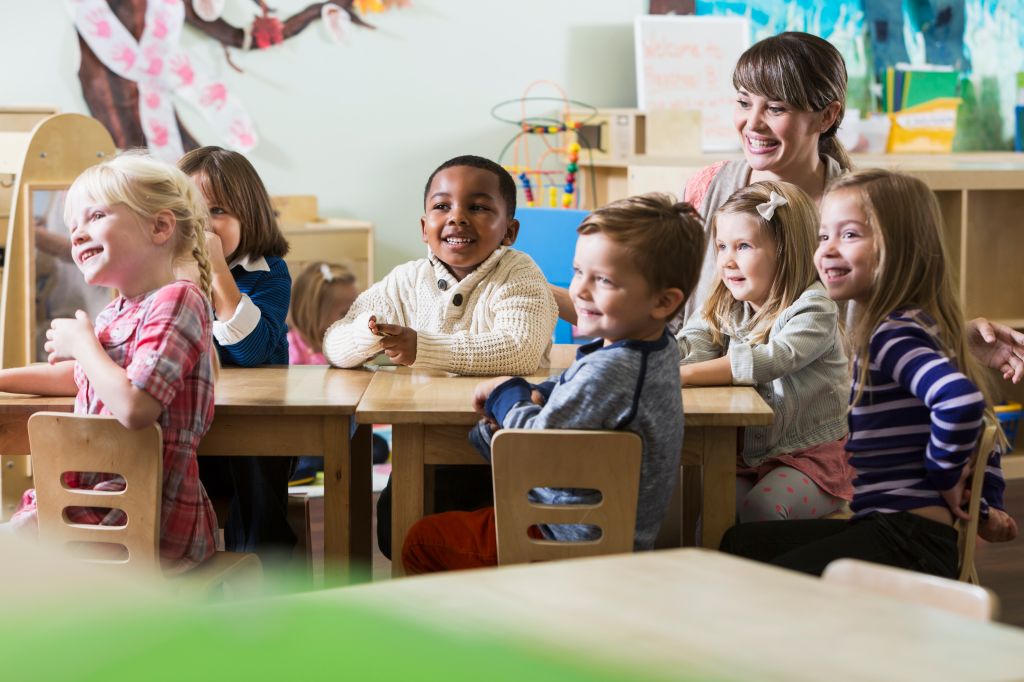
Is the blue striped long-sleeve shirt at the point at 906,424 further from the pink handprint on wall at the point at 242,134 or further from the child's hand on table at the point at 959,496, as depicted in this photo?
the pink handprint on wall at the point at 242,134

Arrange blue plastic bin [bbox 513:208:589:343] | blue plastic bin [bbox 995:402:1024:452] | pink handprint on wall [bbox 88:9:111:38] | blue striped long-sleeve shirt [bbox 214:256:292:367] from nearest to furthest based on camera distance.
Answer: blue striped long-sleeve shirt [bbox 214:256:292:367] → blue plastic bin [bbox 513:208:589:343] → blue plastic bin [bbox 995:402:1024:452] → pink handprint on wall [bbox 88:9:111:38]

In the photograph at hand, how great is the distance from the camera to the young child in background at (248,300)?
→ 216cm

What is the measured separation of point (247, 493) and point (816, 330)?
1.07 meters

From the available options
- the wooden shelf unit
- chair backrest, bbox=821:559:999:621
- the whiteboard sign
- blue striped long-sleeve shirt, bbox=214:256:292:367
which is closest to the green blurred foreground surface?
chair backrest, bbox=821:559:999:621

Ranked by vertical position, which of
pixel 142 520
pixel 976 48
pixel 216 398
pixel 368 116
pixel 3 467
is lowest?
pixel 3 467

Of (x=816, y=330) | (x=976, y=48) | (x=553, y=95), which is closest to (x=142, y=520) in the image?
(x=816, y=330)

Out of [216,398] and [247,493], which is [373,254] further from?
[216,398]

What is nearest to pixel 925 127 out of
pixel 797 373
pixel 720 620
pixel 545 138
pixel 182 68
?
pixel 545 138

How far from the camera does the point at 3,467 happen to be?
312 cm

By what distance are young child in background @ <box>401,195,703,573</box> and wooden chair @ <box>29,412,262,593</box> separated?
44cm

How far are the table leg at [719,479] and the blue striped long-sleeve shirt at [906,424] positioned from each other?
168mm

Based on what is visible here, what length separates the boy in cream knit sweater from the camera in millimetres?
1982

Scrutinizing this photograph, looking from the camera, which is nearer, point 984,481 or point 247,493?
point 984,481

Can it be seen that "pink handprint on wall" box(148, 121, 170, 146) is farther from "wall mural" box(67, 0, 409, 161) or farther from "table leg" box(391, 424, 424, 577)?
"table leg" box(391, 424, 424, 577)
